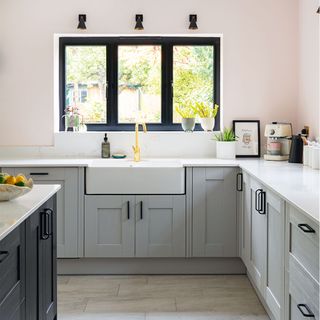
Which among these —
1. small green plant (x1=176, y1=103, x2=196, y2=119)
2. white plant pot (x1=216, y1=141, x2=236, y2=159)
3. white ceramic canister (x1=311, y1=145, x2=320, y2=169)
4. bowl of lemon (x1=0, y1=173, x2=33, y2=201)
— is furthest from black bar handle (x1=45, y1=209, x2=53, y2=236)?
small green plant (x1=176, y1=103, x2=196, y2=119)

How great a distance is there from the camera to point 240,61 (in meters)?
4.63

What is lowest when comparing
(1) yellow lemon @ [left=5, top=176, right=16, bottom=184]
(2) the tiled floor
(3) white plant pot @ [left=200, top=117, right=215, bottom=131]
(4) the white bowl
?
(2) the tiled floor

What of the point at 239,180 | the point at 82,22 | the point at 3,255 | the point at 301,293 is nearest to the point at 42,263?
the point at 3,255

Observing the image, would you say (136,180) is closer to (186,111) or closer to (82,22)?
(186,111)

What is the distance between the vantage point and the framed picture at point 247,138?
182 inches

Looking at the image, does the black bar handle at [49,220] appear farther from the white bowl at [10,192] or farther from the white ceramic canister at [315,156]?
the white ceramic canister at [315,156]

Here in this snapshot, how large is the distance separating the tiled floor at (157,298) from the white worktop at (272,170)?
2.80 ft

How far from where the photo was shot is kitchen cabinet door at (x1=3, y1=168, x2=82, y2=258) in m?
4.05

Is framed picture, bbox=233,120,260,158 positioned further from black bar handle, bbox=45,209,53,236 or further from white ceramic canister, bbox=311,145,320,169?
black bar handle, bbox=45,209,53,236

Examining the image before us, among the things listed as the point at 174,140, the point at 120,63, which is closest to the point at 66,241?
the point at 174,140

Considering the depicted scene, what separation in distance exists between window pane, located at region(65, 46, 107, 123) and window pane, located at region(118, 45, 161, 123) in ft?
0.54

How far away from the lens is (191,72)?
4.81 metres

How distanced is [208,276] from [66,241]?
1127mm

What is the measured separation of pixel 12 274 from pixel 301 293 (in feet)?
3.99
